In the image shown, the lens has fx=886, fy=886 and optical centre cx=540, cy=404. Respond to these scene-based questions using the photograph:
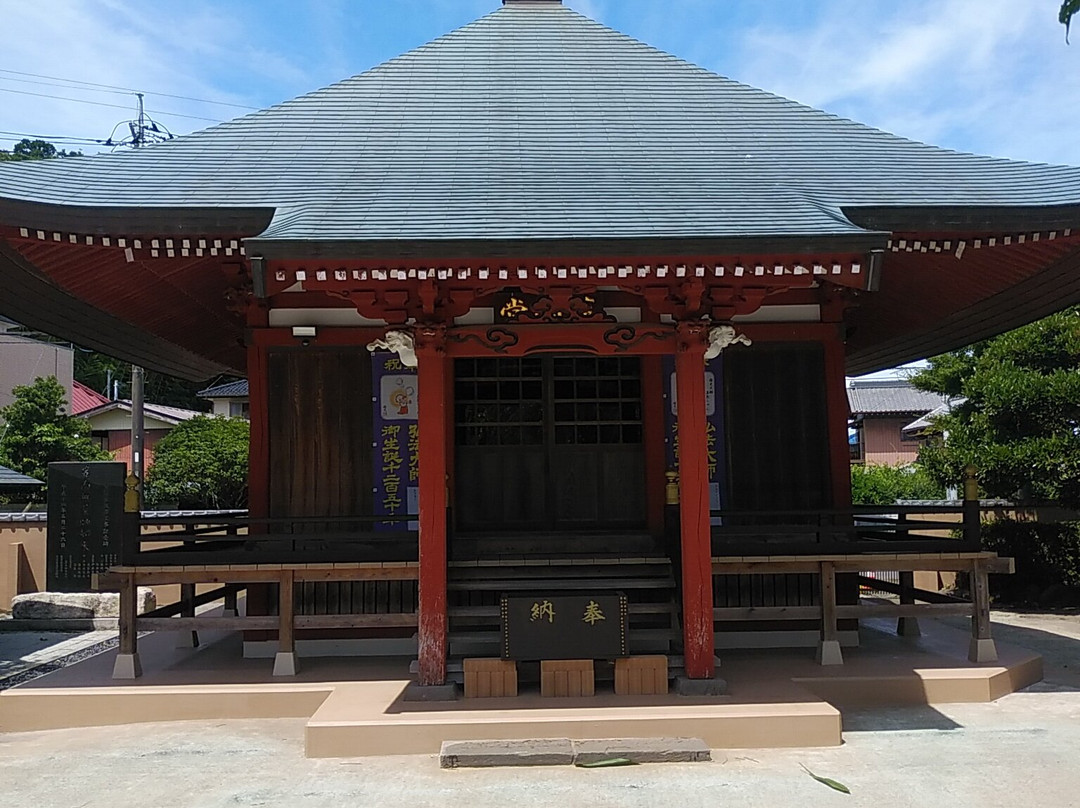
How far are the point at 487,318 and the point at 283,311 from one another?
2.00 meters

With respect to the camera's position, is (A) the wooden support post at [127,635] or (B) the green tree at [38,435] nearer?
(A) the wooden support post at [127,635]

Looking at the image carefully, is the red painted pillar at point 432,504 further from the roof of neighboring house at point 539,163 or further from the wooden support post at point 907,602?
the wooden support post at point 907,602

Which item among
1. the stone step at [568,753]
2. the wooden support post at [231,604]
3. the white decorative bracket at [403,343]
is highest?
the white decorative bracket at [403,343]

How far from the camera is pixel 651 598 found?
26.4 feet

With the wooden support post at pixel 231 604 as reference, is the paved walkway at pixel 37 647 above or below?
below

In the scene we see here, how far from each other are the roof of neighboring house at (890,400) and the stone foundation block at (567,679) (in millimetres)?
30582

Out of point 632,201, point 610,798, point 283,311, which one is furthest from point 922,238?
point 283,311

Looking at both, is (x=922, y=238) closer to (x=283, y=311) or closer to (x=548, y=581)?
(x=548, y=581)

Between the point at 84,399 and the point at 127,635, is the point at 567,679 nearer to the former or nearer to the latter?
the point at 127,635

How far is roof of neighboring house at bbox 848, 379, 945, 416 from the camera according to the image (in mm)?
36656

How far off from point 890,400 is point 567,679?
35.9 metres

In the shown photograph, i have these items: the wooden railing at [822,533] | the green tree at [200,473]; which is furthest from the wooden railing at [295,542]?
the green tree at [200,473]

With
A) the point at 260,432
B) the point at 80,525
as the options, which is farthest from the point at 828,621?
the point at 80,525

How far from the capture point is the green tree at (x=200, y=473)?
22578 mm
